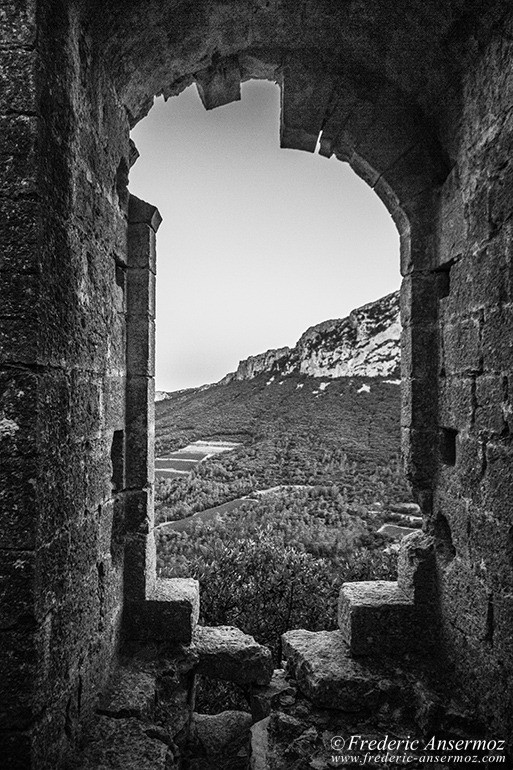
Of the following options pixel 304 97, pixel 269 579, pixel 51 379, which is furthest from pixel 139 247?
pixel 269 579

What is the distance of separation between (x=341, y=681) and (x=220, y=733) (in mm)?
1073

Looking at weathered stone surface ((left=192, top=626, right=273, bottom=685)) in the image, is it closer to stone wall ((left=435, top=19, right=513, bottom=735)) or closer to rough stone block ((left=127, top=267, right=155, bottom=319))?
stone wall ((left=435, top=19, right=513, bottom=735))

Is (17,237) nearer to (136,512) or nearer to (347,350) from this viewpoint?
(136,512)

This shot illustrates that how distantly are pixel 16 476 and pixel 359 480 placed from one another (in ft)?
49.8

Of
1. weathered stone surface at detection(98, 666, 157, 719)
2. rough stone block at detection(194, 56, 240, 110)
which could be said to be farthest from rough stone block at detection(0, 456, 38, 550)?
rough stone block at detection(194, 56, 240, 110)

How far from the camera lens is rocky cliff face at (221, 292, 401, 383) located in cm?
2289

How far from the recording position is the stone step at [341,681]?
326 centimetres

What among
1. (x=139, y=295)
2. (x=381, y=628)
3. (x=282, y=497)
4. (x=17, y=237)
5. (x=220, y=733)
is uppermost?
(x=139, y=295)

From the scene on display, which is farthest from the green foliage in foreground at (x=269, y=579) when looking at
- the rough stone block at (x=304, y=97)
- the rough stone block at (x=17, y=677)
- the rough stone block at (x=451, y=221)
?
the rough stone block at (x=304, y=97)

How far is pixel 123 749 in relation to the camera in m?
2.59

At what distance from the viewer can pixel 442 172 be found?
12.3 ft

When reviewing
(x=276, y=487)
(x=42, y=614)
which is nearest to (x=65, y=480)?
(x=42, y=614)

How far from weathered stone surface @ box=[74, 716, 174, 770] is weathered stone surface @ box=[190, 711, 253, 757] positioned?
2.96 ft

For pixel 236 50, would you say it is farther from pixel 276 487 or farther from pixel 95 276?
pixel 276 487
